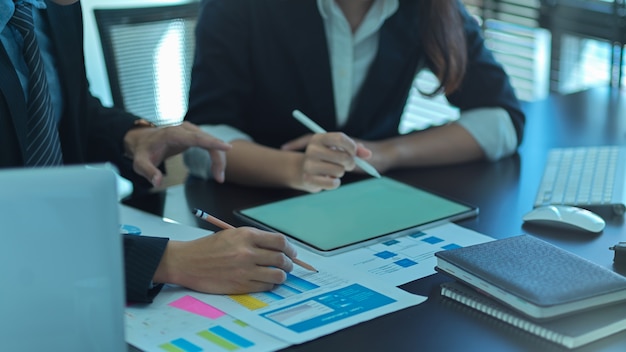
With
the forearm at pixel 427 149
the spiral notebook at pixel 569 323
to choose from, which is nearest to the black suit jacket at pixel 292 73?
the forearm at pixel 427 149

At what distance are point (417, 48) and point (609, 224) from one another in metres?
0.66

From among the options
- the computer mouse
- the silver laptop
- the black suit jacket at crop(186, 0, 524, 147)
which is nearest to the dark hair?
the black suit jacket at crop(186, 0, 524, 147)

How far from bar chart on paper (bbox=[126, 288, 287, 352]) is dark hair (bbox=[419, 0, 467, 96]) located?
893mm

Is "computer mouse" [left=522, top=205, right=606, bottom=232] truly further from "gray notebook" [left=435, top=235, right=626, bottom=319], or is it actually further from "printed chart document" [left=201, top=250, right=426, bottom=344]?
"printed chart document" [left=201, top=250, right=426, bottom=344]

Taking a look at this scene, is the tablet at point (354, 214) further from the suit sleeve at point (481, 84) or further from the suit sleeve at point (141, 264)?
the suit sleeve at point (481, 84)

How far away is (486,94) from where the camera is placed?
1.91 meters

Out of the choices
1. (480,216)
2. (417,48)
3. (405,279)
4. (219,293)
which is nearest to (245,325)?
(219,293)

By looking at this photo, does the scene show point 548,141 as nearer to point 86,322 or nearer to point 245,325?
point 245,325

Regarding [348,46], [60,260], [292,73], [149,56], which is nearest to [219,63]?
[292,73]

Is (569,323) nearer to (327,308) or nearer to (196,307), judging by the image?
(327,308)

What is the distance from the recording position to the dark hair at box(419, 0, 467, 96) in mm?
1856

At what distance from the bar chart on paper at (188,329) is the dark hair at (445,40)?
2.93 feet

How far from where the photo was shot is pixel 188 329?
3.62 ft

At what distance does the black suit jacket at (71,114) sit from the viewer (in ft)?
4.63
